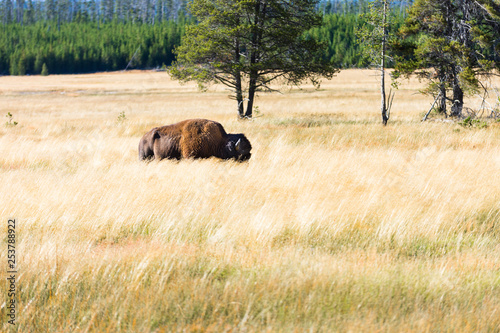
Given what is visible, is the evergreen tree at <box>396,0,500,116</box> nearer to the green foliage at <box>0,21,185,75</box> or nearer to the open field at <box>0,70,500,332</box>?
the open field at <box>0,70,500,332</box>

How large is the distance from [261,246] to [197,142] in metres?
4.86

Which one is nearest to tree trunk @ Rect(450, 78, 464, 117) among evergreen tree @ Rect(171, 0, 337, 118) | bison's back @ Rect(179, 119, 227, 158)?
evergreen tree @ Rect(171, 0, 337, 118)

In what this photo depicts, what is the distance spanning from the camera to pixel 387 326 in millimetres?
2959

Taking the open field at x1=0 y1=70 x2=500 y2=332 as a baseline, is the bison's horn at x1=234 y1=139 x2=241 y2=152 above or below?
above

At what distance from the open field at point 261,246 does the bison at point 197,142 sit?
0.45 metres

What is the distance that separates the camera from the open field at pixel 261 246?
3.10 metres

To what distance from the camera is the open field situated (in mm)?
3102

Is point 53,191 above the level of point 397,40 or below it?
below

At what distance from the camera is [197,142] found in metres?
8.98

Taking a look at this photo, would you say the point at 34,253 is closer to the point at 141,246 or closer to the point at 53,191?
the point at 141,246

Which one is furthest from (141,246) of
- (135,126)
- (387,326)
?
(135,126)

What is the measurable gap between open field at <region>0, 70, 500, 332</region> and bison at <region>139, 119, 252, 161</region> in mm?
450

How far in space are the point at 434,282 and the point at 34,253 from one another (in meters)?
3.31

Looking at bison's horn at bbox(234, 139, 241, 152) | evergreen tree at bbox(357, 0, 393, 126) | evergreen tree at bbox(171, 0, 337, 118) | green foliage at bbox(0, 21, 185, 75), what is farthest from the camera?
green foliage at bbox(0, 21, 185, 75)
